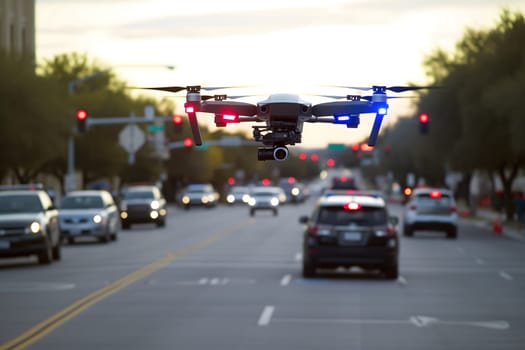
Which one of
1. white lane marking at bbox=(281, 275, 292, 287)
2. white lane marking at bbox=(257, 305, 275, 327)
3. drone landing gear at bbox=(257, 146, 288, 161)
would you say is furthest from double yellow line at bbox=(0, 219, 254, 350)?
drone landing gear at bbox=(257, 146, 288, 161)

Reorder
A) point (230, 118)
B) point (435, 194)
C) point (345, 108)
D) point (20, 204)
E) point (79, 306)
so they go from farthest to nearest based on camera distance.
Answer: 1. point (435, 194)
2. point (20, 204)
3. point (79, 306)
4. point (230, 118)
5. point (345, 108)

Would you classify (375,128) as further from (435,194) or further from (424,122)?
(435,194)

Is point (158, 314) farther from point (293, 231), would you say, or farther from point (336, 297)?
point (293, 231)

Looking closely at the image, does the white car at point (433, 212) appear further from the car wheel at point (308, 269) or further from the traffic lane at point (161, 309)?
the car wheel at point (308, 269)

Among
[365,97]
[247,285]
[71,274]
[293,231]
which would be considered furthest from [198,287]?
[293,231]

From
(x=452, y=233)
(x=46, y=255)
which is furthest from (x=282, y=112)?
(x=452, y=233)

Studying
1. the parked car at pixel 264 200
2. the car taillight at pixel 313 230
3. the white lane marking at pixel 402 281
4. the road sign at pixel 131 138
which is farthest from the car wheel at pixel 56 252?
the parked car at pixel 264 200

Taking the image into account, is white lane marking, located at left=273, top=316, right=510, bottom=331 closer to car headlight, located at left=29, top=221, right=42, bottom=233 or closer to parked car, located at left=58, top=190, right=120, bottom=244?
car headlight, located at left=29, top=221, right=42, bottom=233
